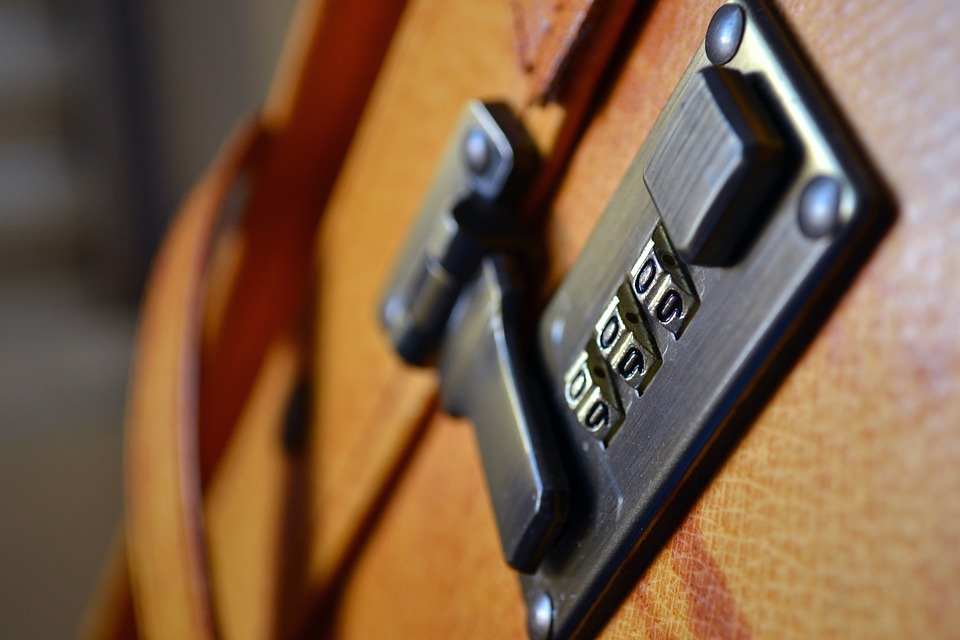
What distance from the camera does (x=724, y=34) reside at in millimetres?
263

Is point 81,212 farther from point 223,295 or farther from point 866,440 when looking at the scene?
point 866,440

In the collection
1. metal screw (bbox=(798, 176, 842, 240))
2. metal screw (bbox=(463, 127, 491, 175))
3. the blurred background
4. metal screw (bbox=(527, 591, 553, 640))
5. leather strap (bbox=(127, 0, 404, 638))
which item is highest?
metal screw (bbox=(798, 176, 842, 240))

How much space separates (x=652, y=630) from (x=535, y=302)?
14cm

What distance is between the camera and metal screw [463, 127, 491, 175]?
385 mm

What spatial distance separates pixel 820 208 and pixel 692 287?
0.05 metres

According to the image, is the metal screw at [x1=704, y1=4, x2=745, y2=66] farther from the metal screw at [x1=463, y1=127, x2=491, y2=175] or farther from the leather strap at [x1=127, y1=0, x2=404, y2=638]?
the leather strap at [x1=127, y1=0, x2=404, y2=638]

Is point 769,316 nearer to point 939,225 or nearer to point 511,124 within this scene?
point 939,225

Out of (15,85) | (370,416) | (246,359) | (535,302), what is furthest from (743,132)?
(15,85)

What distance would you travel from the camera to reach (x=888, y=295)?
0.21 metres

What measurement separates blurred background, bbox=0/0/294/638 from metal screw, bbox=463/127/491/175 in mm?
875

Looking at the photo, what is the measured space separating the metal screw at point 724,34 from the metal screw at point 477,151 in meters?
0.13

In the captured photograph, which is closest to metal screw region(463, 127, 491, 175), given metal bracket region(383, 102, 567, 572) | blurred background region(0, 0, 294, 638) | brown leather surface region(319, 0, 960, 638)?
metal bracket region(383, 102, 567, 572)

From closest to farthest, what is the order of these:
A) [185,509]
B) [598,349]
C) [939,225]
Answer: [939,225] < [598,349] < [185,509]

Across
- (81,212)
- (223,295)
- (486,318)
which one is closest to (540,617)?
(486,318)
